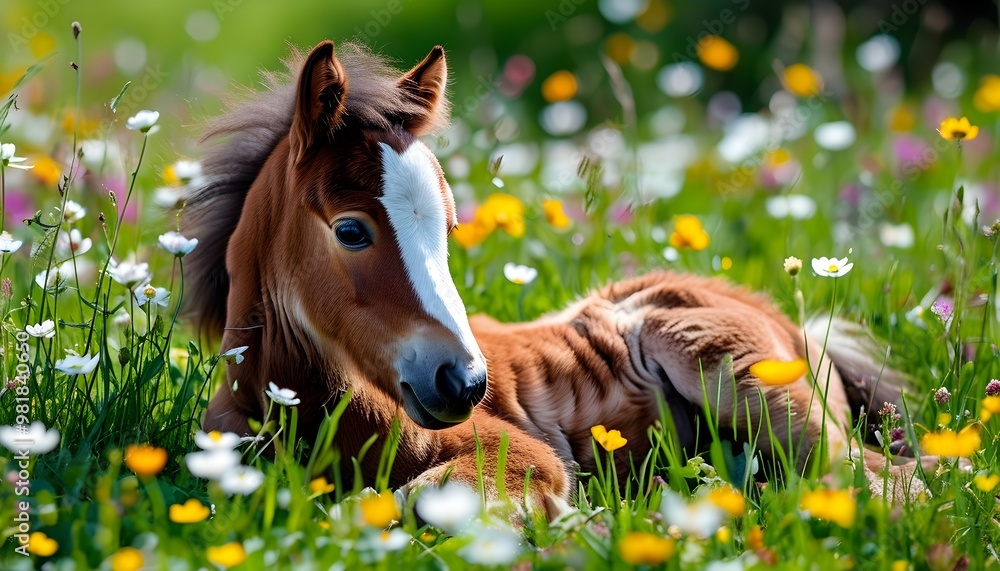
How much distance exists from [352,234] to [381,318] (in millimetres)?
229

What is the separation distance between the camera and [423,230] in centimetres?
256

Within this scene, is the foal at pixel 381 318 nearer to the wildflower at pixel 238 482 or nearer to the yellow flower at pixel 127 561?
the wildflower at pixel 238 482

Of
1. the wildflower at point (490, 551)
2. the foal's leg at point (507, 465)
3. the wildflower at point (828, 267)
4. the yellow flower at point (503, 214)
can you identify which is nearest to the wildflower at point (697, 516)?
the wildflower at point (490, 551)

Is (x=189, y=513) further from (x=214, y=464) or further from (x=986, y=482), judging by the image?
(x=986, y=482)

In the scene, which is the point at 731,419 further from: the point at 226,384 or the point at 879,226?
the point at 879,226

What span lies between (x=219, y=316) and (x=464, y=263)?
1.64 m

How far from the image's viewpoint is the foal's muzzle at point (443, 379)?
94.0 inches

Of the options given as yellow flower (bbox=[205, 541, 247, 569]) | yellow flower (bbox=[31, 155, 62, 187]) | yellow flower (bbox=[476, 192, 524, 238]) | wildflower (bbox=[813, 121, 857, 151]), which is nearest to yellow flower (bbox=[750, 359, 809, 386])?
yellow flower (bbox=[205, 541, 247, 569])

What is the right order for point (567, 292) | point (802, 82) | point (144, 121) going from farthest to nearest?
point (802, 82) → point (567, 292) → point (144, 121)

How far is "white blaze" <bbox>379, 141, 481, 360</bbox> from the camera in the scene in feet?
8.11

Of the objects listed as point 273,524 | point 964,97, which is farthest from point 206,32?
point 273,524

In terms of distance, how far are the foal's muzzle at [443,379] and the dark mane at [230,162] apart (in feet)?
2.34

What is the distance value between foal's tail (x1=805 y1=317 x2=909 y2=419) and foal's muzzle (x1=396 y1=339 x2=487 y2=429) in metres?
1.66

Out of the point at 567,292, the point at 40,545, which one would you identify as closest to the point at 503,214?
the point at 567,292
